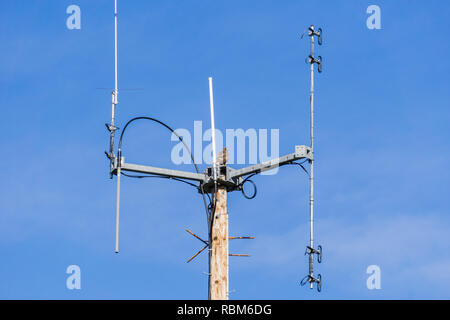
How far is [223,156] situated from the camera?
80.4ft

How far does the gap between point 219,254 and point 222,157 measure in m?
2.23

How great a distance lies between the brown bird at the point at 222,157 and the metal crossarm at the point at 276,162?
0.33 meters

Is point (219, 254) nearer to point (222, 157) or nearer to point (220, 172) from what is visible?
point (220, 172)

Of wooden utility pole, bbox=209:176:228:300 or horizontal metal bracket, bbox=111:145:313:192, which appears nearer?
wooden utility pole, bbox=209:176:228:300

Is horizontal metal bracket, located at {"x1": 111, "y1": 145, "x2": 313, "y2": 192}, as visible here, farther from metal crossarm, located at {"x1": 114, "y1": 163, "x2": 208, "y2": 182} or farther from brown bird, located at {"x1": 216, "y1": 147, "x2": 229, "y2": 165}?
brown bird, located at {"x1": 216, "y1": 147, "x2": 229, "y2": 165}

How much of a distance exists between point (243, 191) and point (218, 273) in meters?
2.03

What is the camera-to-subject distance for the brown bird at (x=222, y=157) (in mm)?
24406

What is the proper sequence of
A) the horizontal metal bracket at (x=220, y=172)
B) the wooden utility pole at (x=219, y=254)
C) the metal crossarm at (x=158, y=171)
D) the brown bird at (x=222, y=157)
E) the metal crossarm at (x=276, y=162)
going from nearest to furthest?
the wooden utility pole at (x=219, y=254)
the metal crossarm at (x=276, y=162)
the horizontal metal bracket at (x=220, y=172)
the metal crossarm at (x=158, y=171)
the brown bird at (x=222, y=157)

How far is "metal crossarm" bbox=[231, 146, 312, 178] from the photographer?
2369cm

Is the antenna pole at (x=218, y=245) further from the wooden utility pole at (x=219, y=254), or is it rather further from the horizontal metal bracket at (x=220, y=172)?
the horizontal metal bracket at (x=220, y=172)

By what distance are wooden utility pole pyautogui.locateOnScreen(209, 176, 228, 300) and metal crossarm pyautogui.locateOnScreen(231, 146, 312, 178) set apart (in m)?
0.62
